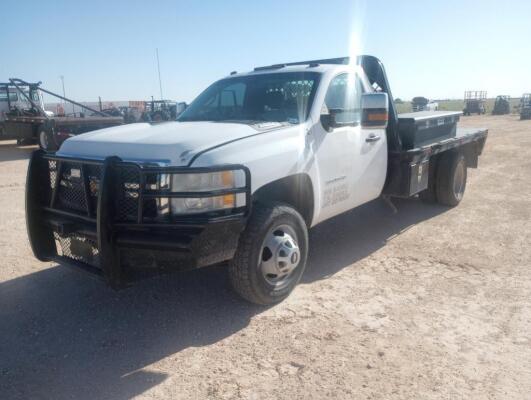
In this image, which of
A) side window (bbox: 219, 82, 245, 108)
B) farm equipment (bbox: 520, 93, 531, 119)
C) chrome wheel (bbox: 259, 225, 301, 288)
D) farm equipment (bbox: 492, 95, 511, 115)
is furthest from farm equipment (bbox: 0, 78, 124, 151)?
farm equipment (bbox: 492, 95, 511, 115)

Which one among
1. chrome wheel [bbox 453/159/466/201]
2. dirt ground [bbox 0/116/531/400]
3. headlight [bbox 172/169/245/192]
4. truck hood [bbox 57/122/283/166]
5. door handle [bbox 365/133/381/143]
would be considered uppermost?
truck hood [bbox 57/122/283/166]

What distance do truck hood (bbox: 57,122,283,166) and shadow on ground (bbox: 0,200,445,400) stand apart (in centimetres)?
128

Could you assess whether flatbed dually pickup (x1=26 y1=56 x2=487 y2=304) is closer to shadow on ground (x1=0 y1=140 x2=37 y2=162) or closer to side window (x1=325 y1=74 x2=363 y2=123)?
side window (x1=325 y1=74 x2=363 y2=123)

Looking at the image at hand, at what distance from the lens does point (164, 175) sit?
2961 mm

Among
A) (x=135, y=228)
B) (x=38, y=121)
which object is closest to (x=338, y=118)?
(x=135, y=228)

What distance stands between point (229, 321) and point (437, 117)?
4.20 metres

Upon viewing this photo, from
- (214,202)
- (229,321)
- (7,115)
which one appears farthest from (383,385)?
(7,115)

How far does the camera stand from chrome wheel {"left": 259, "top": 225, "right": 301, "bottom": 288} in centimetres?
351

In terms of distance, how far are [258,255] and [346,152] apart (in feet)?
5.02

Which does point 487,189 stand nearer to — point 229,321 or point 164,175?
point 229,321

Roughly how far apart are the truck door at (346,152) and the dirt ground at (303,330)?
715 mm

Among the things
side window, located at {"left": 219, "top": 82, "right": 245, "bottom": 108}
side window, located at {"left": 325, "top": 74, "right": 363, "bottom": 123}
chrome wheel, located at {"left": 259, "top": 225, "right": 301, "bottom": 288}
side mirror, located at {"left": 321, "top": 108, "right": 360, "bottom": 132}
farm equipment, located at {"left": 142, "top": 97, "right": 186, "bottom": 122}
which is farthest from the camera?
farm equipment, located at {"left": 142, "top": 97, "right": 186, "bottom": 122}

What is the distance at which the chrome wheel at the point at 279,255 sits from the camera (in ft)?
11.5

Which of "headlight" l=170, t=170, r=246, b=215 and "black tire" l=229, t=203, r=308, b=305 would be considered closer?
"headlight" l=170, t=170, r=246, b=215
